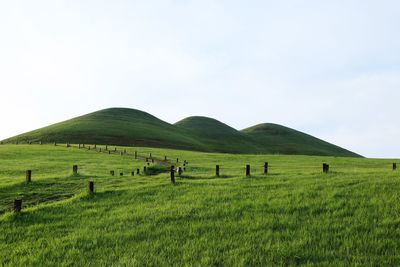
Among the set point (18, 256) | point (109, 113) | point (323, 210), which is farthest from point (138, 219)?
point (109, 113)

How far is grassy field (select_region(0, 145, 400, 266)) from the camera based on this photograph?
11.6 metres

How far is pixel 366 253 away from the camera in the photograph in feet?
37.0

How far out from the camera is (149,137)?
12950 cm

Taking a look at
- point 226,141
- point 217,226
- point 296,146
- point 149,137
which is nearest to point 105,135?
point 149,137

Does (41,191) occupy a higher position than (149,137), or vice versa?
(149,137)

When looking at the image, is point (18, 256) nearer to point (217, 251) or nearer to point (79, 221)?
point (79, 221)

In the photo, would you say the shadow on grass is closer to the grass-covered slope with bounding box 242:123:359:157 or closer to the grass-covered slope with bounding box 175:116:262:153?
the grass-covered slope with bounding box 175:116:262:153

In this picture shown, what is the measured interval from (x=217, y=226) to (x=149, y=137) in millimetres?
116625

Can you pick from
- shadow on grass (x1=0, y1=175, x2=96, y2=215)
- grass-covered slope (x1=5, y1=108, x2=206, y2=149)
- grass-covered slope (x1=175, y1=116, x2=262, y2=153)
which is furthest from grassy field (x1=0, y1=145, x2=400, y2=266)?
grass-covered slope (x1=175, y1=116, x2=262, y2=153)

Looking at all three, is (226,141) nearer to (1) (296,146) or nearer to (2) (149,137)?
(1) (296,146)

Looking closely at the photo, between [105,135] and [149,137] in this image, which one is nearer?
[105,135]

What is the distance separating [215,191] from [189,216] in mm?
4085

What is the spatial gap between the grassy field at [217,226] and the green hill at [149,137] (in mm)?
95622

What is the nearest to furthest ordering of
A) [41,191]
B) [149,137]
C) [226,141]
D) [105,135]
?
[41,191], [105,135], [149,137], [226,141]
